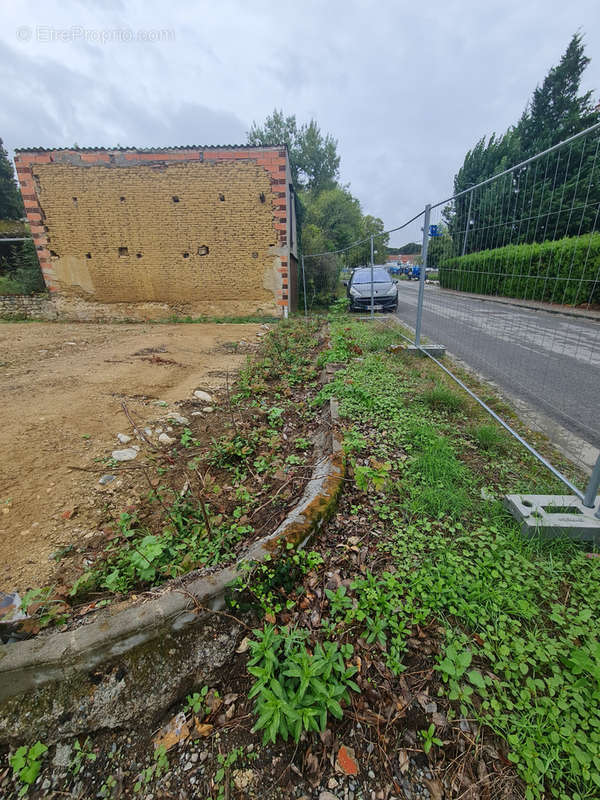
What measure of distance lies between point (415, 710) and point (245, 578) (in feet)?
2.48

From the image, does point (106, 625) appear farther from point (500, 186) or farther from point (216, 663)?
point (500, 186)

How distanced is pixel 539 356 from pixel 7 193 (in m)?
30.9

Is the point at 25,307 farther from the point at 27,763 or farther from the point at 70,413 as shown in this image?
the point at 27,763

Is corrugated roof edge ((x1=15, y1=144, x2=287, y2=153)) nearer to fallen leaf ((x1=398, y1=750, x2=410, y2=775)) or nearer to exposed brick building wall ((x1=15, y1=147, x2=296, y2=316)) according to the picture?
exposed brick building wall ((x1=15, y1=147, x2=296, y2=316))

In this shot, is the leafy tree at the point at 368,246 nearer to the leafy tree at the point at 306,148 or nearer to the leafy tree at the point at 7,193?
the leafy tree at the point at 306,148

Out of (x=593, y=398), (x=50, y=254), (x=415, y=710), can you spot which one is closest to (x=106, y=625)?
(x=415, y=710)

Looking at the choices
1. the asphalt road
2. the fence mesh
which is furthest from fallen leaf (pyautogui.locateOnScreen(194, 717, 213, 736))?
the asphalt road

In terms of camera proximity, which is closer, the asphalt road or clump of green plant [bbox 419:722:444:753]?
clump of green plant [bbox 419:722:444:753]

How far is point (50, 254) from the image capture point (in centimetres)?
1057

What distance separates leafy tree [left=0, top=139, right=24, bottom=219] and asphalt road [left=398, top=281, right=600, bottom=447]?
95.5 ft

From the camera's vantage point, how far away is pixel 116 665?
4.22ft

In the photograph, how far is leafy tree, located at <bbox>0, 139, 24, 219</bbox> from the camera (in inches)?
870

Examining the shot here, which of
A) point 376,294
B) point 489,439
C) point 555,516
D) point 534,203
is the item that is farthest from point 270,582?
point 376,294

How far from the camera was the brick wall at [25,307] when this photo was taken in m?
10.7
